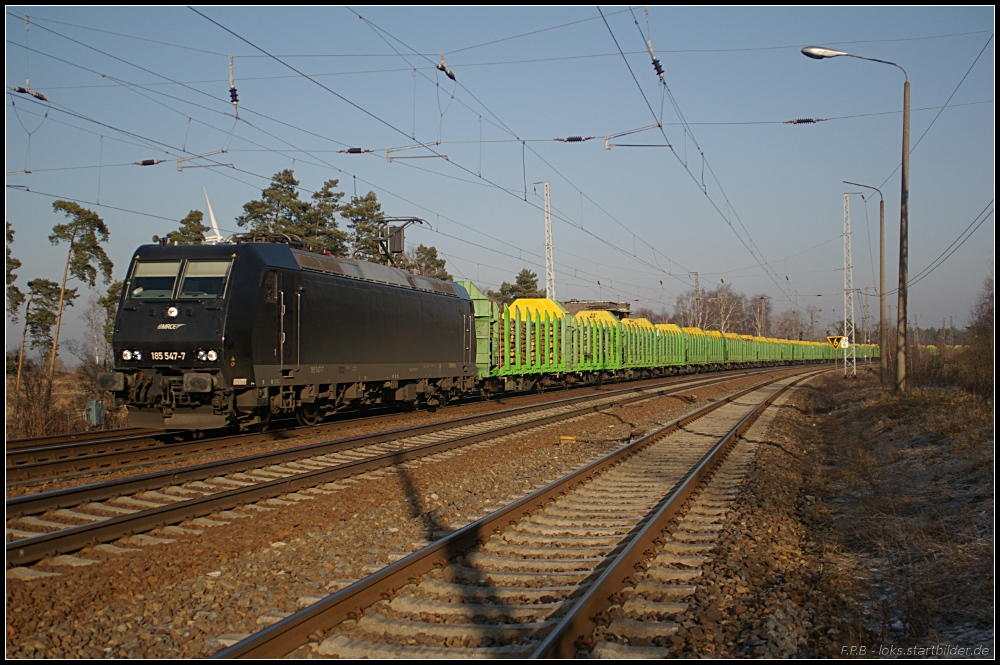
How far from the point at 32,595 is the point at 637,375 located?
127ft

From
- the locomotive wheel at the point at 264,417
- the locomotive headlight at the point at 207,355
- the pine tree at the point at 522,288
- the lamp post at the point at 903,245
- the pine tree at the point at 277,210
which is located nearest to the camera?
the locomotive headlight at the point at 207,355

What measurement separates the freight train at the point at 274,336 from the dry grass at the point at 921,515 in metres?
9.44

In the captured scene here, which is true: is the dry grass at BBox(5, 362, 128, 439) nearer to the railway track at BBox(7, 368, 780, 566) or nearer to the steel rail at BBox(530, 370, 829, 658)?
the railway track at BBox(7, 368, 780, 566)

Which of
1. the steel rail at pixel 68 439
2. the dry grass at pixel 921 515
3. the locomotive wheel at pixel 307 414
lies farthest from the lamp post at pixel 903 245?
the steel rail at pixel 68 439

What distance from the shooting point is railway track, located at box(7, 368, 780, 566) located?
6855mm

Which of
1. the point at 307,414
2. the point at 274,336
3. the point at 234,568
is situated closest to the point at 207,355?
the point at 274,336

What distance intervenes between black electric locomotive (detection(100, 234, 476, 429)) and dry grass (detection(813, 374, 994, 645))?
9.41 m

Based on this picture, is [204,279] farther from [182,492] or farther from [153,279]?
[182,492]

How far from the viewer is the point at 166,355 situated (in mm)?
12508

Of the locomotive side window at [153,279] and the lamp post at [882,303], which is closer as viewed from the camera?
the locomotive side window at [153,279]

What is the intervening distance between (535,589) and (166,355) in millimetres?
9225

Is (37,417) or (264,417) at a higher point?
A: (264,417)

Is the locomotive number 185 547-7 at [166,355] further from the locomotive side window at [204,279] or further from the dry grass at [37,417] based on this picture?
the dry grass at [37,417]

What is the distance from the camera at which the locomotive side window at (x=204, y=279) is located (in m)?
12.7
